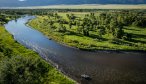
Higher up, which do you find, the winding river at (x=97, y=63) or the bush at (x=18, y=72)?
the bush at (x=18, y=72)

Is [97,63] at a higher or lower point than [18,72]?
lower

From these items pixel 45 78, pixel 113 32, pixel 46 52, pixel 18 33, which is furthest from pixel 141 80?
pixel 18 33

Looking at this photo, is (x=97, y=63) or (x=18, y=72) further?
(x=97, y=63)

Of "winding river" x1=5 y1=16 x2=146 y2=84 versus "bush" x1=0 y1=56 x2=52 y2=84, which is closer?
"bush" x1=0 y1=56 x2=52 y2=84

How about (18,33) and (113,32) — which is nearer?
(113,32)

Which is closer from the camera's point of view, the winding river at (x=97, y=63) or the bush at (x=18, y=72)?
the bush at (x=18, y=72)

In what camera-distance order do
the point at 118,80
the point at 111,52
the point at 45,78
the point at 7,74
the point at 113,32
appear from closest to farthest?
the point at 7,74, the point at 45,78, the point at 118,80, the point at 111,52, the point at 113,32

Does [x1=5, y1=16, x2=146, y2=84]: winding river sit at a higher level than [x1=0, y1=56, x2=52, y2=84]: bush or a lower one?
lower

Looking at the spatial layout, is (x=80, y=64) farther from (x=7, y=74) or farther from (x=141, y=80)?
(x=7, y=74)
